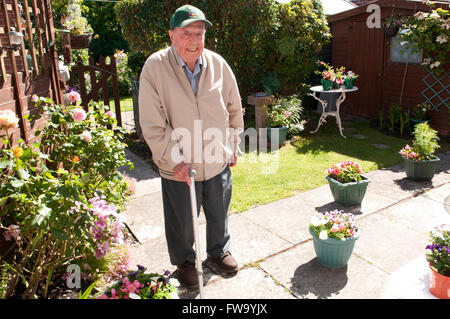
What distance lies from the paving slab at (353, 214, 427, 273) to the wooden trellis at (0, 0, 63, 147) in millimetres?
3254

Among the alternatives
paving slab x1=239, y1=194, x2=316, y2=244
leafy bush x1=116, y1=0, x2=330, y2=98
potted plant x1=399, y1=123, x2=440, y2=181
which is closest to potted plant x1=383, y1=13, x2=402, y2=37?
leafy bush x1=116, y1=0, x2=330, y2=98

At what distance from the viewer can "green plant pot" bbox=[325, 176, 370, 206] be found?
4438 mm

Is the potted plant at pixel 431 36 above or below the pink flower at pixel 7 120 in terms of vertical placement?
above

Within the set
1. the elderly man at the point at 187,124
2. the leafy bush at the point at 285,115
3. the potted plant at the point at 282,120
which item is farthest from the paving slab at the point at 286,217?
the leafy bush at the point at 285,115

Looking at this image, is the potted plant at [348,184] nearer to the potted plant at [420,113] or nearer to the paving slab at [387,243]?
the paving slab at [387,243]

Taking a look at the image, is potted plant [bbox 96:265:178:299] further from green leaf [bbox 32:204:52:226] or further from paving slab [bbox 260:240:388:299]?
paving slab [bbox 260:240:388:299]

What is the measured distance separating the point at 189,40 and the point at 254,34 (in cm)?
572

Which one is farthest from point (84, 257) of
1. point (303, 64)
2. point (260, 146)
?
point (303, 64)

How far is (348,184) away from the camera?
4.43m

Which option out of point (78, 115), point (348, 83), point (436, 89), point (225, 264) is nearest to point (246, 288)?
point (225, 264)

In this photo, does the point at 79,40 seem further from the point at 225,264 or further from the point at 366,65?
the point at 366,65

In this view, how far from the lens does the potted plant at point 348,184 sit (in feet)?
14.6

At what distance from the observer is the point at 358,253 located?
3572 mm

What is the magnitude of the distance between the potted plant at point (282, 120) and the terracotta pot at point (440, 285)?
15.4 feet
